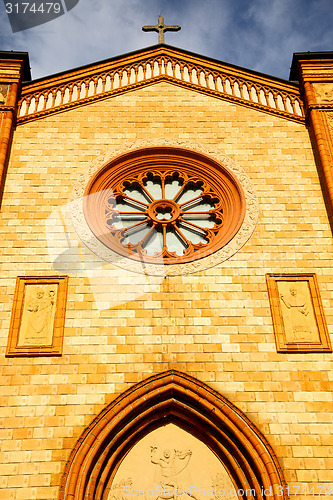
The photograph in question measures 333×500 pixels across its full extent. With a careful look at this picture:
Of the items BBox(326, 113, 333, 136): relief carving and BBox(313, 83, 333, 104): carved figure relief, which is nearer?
BBox(326, 113, 333, 136): relief carving

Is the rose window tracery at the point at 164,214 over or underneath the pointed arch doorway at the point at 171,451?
over

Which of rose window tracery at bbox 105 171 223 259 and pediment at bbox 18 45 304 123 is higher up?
pediment at bbox 18 45 304 123

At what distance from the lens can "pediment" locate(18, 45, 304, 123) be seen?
522 inches

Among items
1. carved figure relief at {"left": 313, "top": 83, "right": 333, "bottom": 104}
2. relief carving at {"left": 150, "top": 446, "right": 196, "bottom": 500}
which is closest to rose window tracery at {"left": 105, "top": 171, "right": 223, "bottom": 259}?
carved figure relief at {"left": 313, "top": 83, "right": 333, "bottom": 104}

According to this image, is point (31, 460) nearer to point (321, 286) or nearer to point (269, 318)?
point (269, 318)

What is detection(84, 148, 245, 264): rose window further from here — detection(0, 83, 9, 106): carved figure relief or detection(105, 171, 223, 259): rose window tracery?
detection(0, 83, 9, 106): carved figure relief

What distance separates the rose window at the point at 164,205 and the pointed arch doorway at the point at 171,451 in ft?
8.83

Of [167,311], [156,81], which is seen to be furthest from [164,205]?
[156,81]

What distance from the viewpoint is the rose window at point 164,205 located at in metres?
11.2

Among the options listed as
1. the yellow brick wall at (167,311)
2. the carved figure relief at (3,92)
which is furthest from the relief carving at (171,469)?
the carved figure relief at (3,92)

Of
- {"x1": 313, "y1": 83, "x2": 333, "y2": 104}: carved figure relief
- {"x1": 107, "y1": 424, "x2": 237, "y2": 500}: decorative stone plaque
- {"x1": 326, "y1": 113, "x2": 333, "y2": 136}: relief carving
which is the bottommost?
{"x1": 107, "y1": 424, "x2": 237, "y2": 500}: decorative stone plaque

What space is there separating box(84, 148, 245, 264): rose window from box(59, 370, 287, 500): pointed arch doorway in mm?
2692

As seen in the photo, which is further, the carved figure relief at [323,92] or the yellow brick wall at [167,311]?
the carved figure relief at [323,92]

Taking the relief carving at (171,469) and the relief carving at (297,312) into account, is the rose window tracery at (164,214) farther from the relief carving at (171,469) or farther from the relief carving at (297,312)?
the relief carving at (171,469)
